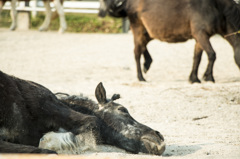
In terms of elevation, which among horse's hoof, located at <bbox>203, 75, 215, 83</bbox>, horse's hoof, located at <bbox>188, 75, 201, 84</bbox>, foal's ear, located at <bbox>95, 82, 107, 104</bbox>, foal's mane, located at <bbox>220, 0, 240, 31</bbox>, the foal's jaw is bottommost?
horse's hoof, located at <bbox>188, 75, 201, 84</bbox>

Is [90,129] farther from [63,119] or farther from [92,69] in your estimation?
[92,69]

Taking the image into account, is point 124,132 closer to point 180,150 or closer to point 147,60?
point 180,150

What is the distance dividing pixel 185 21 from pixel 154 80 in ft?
4.87

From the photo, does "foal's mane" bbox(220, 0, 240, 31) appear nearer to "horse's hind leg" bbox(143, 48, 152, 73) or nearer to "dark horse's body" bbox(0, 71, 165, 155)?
"horse's hind leg" bbox(143, 48, 152, 73)

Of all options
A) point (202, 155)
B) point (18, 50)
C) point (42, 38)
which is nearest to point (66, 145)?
point (202, 155)

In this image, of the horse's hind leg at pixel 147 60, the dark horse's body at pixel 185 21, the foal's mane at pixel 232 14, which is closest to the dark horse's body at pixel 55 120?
the dark horse's body at pixel 185 21

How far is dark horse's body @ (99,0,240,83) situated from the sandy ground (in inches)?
28.5

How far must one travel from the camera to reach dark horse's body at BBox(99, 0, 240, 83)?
8500mm

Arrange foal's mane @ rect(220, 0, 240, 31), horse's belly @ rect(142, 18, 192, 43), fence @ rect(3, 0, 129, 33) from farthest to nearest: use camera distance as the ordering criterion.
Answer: fence @ rect(3, 0, 129, 33)
horse's belly @ rect(142, 18, 192, 43)
foal's mane @ rect(220, 0, 240, 31)

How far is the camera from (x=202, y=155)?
3.69 meters

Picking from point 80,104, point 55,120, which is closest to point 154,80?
point 80,104

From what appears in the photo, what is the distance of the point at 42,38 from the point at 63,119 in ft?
34.6

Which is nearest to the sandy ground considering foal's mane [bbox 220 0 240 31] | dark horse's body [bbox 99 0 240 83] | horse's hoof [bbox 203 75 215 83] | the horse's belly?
horse's hoof [bbox 203 75 215 83]

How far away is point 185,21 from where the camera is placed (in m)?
8.84
